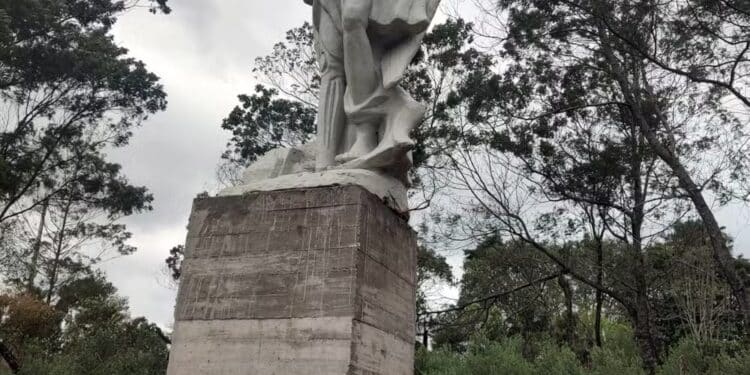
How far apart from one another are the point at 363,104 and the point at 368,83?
0.16 metres

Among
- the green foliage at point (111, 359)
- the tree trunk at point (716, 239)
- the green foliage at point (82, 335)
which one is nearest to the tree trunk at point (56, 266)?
the green foliage at point (82, 335)

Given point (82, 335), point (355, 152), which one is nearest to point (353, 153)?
point (355, 152)

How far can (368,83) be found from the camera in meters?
4.66

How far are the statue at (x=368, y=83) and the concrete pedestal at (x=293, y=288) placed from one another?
20.5 inches

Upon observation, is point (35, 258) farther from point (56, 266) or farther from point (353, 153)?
point (353, 153)

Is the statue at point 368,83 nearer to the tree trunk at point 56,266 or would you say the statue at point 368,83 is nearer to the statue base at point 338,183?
the statue base at point 338,183

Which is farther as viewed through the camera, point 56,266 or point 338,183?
point 56,266

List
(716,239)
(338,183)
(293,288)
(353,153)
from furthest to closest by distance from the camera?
(716,239), (353,153), (338,183), (293,288)

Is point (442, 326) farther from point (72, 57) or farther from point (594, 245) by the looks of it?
point (72, 57)

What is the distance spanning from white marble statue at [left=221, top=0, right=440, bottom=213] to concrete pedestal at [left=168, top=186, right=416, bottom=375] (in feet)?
0.86

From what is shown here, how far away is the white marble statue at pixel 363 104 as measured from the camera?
4.40m

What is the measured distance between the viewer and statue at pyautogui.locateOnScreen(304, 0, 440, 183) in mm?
4445

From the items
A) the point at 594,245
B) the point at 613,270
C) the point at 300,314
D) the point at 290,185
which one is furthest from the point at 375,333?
the point at 594,245

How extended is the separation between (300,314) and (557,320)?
17961 millimetres
